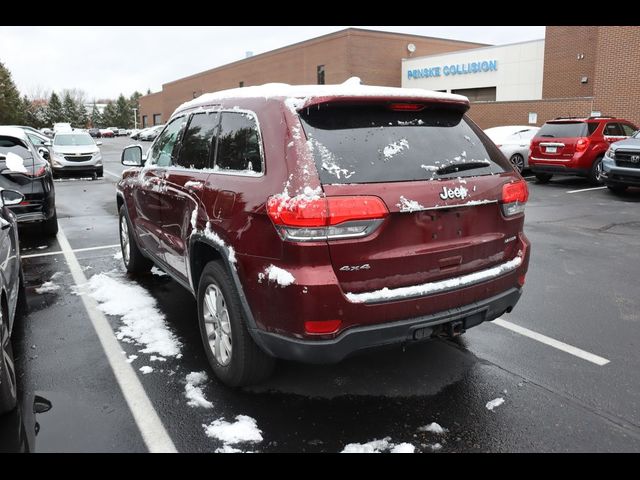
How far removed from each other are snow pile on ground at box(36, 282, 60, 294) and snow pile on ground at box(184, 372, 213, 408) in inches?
108

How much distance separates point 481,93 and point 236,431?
108 ft

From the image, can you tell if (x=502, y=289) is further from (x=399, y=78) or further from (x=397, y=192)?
(x=399, y=78)

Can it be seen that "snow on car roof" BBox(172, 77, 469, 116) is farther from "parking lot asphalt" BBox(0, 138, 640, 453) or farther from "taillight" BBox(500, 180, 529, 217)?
"parking lot asphalt" BBox(0, 138, 640, 453)

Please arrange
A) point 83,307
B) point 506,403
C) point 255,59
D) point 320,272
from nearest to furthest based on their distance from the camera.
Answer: point 320,272, point 506,403, point 83,307, point 255,59

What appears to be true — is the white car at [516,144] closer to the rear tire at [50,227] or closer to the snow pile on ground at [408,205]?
the rear tire at [50,227]

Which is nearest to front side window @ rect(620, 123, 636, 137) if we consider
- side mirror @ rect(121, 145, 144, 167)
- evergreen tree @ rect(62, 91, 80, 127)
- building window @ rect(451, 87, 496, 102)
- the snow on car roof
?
the snow on car roof

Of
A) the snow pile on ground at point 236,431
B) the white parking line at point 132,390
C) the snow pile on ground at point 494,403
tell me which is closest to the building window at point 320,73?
the white parking line at point 132,390

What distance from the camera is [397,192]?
2947 mm

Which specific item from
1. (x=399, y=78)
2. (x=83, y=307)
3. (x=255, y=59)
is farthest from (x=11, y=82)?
(x=83, y=307)

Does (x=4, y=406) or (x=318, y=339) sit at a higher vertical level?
(x=318, y=339)

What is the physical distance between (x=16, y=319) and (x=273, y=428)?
117 inches

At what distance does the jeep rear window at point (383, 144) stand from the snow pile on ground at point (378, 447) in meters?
1.40

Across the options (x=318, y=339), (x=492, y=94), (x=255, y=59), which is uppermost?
(x=255, y=59)

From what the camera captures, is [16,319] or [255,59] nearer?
[16,319]
